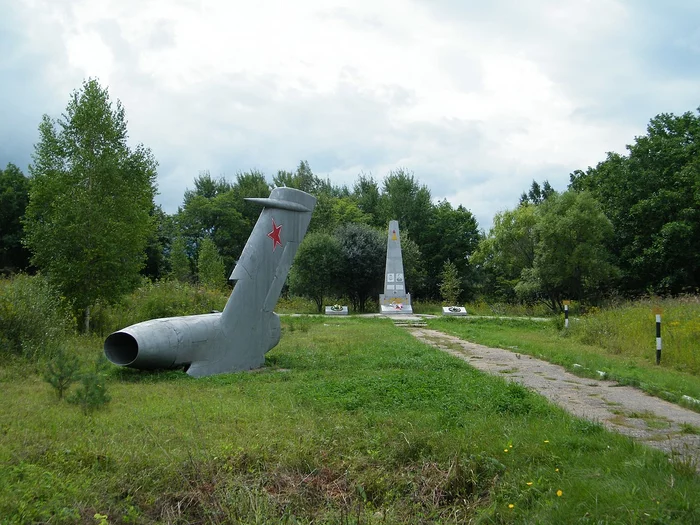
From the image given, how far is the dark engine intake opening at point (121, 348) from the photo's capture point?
896cm

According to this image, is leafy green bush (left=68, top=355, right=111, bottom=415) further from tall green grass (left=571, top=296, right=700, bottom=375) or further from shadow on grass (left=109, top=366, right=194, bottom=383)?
tall green grass (left=571, top=296, right=700, bottom=375)

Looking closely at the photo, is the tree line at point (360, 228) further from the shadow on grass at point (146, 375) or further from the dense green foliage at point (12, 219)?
the shadow on grass at point (146, 375)

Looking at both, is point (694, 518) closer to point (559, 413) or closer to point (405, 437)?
point (405, 437)

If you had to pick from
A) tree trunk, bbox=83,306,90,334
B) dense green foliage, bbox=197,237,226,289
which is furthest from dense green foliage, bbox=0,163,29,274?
tree trunk, bbox=83,306,90,334

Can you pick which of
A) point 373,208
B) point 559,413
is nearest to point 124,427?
point 559,413

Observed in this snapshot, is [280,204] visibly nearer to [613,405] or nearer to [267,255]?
[267,255]

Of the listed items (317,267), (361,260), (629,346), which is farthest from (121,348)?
(361,260)

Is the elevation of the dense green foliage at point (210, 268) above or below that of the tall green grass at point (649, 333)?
above

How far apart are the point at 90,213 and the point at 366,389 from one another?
10590 mm

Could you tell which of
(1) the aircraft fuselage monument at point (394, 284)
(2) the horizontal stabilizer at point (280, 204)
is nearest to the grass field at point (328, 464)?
(2) the horizontal stabilizer at point (280, 204)

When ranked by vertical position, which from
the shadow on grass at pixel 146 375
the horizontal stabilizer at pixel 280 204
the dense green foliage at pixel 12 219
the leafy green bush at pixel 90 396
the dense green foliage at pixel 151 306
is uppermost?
the dense green foliage at pixel 12 219

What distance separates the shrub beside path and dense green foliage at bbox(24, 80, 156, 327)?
9.70 metres

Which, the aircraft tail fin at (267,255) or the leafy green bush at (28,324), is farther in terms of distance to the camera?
the leafy green bush at (28,324)

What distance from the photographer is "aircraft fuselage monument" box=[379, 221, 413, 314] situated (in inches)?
1201
